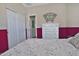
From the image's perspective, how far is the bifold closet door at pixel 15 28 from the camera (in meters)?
0.86

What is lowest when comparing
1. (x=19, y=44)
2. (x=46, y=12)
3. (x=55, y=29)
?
(x=19, y=44)

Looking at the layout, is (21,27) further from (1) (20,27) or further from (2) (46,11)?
(2) (46,11)

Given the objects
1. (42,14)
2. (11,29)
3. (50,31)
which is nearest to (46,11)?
(42,14)

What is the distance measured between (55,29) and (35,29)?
5.4 inches

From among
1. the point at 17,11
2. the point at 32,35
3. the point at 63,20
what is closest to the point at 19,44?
the point at 32,35

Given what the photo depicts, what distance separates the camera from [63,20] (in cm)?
92

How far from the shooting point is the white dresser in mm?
869

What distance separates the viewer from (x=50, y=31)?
0.88 metres

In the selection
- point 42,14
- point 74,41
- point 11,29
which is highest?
point 42,14

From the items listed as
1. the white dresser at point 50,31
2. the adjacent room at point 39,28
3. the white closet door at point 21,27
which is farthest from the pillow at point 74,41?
the white closet door at point 21,27

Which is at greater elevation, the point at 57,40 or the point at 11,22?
the point at 11,22

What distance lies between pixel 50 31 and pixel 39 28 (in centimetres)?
8

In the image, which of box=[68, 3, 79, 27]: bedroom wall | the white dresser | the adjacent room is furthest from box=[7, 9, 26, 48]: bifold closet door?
box=[68, 3, 79, 27]: bedroom wall

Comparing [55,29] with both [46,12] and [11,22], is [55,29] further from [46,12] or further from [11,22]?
[11,22]
